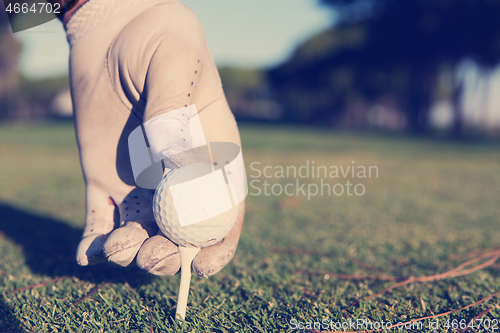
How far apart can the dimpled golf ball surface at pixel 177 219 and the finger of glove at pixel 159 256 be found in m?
0.03

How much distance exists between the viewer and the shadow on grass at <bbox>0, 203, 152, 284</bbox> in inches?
78.7

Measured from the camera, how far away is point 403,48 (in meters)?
19.9

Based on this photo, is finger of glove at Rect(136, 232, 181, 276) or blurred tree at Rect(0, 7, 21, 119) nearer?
finger of glove at Rect(136, 232, 181, 276)

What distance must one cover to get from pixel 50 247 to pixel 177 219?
1.76m

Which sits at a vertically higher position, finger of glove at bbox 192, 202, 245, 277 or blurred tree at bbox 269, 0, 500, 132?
finger of glove at bbox 192, 202, 245, 277

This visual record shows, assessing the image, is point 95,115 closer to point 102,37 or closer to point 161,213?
point 102,37

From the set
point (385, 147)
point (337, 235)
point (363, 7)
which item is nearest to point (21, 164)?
point (337, 235)

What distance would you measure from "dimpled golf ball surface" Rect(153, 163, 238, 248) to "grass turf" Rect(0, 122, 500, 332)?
40 centimetres

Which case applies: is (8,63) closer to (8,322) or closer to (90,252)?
(8,322)

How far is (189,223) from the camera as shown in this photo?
1.18 meters

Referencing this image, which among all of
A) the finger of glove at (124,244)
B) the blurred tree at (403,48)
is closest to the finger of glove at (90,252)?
the finger of glove at (124,244)

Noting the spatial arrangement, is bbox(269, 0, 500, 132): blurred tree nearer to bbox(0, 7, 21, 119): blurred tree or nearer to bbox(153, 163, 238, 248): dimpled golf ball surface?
bbox(153, 163, 238, 248): dimpled golf ball surface

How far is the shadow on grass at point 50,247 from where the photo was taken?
200 centimetres

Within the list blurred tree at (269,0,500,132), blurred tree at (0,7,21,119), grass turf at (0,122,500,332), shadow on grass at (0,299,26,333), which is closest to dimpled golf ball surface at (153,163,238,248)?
grass turf at (0,122,500,332)
